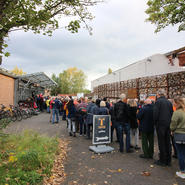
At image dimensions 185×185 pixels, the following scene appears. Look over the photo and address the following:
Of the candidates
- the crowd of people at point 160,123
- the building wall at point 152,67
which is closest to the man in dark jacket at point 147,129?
the crowd of people at point 160,123

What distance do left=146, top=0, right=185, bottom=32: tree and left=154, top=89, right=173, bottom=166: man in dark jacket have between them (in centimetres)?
971

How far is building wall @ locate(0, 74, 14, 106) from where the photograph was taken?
15516 millimetres

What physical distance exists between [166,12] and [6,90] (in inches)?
606

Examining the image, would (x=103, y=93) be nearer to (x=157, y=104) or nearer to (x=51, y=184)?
(x=157, y=104)

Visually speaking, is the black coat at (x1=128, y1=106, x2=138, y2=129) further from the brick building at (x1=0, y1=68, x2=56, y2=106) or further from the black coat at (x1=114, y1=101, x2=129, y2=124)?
the brick building at (x1=0, y1=68, x2=56, y2=106)

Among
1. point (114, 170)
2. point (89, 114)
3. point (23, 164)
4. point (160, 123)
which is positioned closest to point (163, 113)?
point (160, 123)

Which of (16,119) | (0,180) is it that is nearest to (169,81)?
(0,180)

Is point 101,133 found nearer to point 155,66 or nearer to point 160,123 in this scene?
point 160,123

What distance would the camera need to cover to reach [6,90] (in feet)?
54.1

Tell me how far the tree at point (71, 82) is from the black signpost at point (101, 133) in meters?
58.2

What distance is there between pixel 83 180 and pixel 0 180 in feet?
5.99

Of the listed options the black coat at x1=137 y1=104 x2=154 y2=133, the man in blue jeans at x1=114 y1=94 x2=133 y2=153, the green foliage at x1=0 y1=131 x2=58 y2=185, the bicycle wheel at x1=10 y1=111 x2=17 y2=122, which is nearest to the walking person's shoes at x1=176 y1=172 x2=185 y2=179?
the black coat at x1=137 y1=104 x2=154 y2=133

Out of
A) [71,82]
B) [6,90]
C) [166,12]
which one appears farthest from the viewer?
[71,82]

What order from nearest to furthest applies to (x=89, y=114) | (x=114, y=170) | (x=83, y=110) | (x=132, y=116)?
(x=114, y=170)
(x=132, y=116)
(x=89, y=114)
(x=83, y=110)
